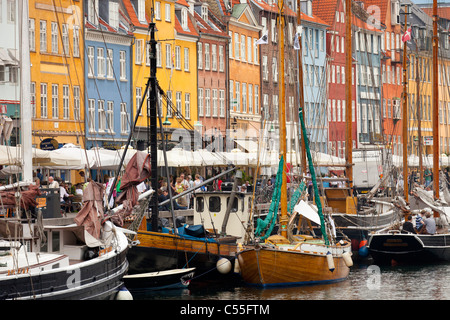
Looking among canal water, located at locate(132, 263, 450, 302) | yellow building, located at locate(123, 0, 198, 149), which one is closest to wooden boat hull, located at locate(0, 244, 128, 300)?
canal water, located at locate(132, 263, 450, 302)

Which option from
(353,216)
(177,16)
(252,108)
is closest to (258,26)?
(252,108)

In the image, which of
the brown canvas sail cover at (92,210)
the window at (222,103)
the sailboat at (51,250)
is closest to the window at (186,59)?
the window at (222,103)

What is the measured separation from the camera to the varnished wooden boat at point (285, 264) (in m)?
31.1

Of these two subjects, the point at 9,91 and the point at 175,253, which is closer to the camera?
the point at 175,253

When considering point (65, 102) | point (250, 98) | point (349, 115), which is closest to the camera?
point (349, 115)

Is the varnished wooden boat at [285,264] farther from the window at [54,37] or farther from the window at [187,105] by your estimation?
the window at [187,105]

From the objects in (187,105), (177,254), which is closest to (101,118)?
(187,105)

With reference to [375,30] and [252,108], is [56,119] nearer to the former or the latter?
[252,108]

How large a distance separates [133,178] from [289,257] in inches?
186

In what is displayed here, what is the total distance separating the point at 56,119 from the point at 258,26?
2913cm

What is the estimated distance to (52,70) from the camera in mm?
62062

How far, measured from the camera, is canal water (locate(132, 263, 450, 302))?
29.9 meters

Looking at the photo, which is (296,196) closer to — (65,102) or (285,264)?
(285,264)

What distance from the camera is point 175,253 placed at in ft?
104
